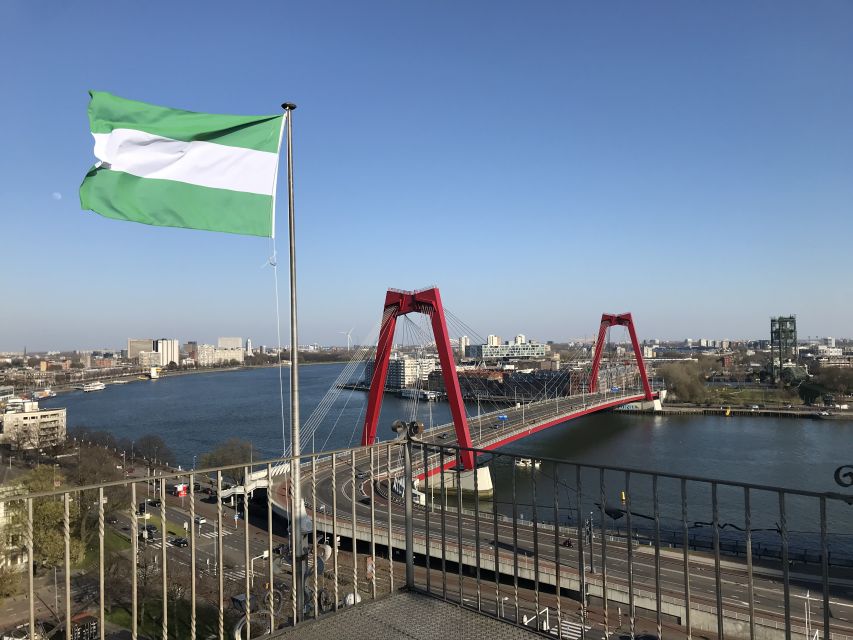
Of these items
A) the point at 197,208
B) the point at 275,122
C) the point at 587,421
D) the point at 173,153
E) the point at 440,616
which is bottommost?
the point at 587,421

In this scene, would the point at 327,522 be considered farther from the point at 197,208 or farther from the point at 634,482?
the point at 197,208

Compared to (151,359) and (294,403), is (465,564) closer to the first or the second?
(294,403)

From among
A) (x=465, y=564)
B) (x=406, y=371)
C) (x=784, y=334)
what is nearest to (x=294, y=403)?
(x=465, y=564)

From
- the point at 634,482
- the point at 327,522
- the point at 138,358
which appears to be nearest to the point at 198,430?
the point at 327,522

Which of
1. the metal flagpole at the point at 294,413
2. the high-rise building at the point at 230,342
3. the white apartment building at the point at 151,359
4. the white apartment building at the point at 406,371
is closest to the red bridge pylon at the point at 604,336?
the white apartment building at the point at 406,371

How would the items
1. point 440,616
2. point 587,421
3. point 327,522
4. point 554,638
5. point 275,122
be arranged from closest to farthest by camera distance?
point 554,638 < point 440,616 < point 275,122 < point 327,522 < point 587,421

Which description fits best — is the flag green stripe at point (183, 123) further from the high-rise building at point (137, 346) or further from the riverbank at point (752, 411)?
the high-rise building at point (137, 346)

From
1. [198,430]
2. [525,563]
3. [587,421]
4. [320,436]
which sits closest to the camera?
[525,563]
